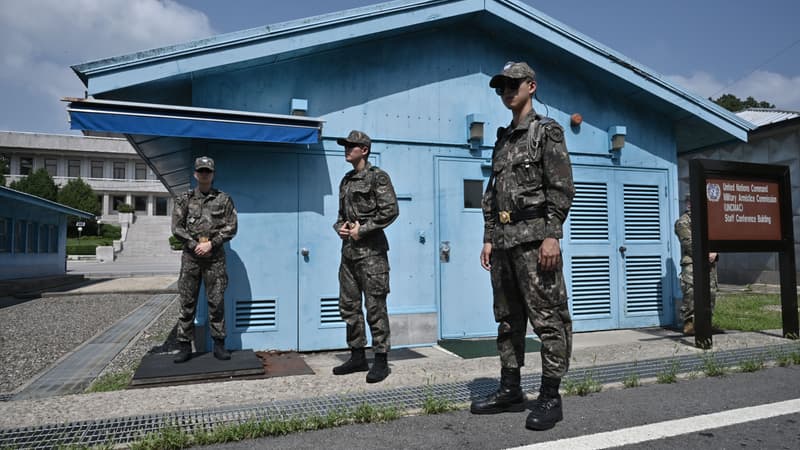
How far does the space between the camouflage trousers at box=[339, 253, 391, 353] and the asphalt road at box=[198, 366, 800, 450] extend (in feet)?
4.08

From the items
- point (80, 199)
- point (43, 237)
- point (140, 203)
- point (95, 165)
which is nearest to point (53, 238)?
point (43, 237)

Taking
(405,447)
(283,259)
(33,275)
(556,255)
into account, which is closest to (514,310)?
(556,255)

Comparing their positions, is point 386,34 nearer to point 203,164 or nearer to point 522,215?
point 203,164

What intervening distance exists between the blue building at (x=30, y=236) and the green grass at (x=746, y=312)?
50.5 ft

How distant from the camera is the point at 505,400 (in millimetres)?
3195

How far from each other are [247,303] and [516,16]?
4.80 meters

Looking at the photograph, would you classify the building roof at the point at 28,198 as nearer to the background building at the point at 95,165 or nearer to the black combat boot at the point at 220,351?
the black combat boot at the point at 220,351

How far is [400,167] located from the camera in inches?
239

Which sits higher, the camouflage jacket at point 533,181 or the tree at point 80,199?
the tree at point 80,199

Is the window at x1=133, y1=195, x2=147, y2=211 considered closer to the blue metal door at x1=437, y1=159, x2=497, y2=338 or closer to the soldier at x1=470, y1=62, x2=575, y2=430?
the blue metal door at x1=437, y1=159, x2=497, y2=338

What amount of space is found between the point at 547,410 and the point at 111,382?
3.92 m

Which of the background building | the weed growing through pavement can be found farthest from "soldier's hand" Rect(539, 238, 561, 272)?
the background building

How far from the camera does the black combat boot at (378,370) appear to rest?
4.00 metres

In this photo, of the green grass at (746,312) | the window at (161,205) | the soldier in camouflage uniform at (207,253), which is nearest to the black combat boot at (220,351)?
the soldier in camouflage uniform at (207,253)
